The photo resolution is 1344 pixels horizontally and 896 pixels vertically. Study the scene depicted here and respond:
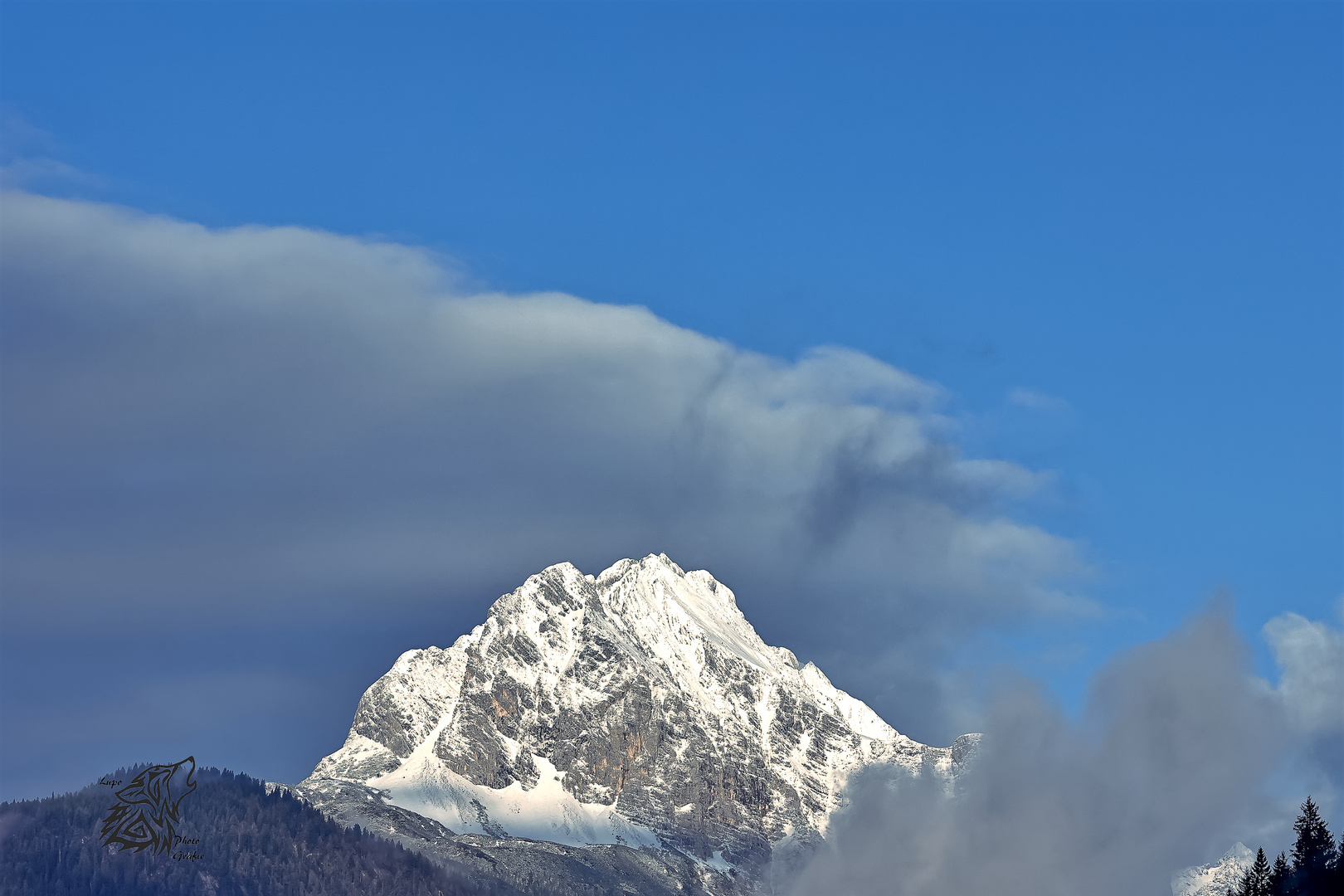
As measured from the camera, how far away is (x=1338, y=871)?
7859 inches
